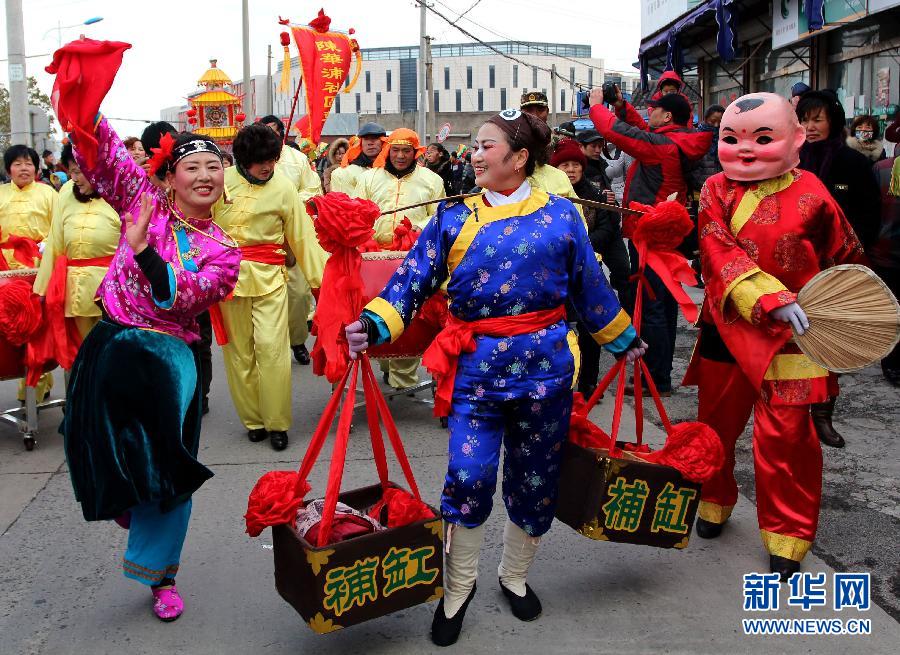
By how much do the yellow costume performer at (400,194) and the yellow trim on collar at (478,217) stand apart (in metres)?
3.37

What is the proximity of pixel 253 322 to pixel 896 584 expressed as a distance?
12.3 feet

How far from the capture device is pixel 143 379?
338 cm

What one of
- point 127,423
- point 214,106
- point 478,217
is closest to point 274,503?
point 127,423

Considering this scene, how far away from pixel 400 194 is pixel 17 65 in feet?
27.2

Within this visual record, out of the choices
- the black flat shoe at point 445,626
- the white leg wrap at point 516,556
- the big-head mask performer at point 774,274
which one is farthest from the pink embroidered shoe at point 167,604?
the big-head mask performer at point 774,274

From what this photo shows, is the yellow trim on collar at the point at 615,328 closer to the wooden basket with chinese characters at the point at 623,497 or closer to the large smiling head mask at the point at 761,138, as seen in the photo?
the wooden basket with chinese characters at the point at 623,497

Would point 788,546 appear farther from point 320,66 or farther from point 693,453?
point 320,66

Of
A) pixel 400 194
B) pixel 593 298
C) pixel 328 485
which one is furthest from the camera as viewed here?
pixel 400 194

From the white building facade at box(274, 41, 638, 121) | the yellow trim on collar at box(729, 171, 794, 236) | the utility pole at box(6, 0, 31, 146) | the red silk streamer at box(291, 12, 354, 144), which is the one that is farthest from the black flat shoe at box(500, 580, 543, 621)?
the white building facade at box(274, 41, 638, 121)

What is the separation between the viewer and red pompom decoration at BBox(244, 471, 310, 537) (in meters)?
3.07

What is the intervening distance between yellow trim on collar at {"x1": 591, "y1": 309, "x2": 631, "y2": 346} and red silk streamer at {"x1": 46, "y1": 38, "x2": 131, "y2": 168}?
191 cm

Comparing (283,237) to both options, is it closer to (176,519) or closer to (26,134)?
(176,519)

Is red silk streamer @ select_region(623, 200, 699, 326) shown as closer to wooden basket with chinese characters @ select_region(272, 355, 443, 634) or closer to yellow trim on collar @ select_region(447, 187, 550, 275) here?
yellow trim on collar @ select_region(447, 187, 550, 275)

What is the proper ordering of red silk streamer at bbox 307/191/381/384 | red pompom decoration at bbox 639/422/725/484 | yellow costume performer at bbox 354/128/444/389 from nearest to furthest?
red silk streamer at bbox 307/191/381/384 → red pompom decoration at bbox 639/422/725/484 → yellow costume performer at bbox 354/128/444/389
